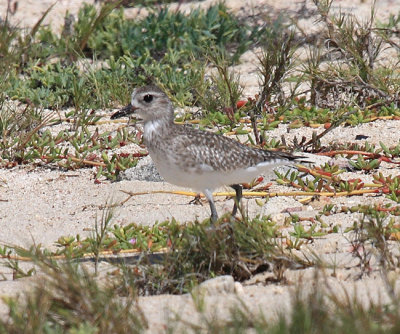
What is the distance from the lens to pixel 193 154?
5875mm

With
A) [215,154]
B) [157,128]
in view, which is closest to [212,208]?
[215,154]

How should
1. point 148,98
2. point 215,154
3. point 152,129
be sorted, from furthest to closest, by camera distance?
point 148,98, point 152,129, point 215,154

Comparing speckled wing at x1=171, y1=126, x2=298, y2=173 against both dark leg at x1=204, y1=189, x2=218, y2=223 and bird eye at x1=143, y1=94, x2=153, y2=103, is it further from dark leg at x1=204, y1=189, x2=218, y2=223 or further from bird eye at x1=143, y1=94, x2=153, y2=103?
bird eye at x1=143, y1=94, x2=153, y2=103

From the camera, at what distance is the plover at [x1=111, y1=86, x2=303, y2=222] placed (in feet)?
19.2

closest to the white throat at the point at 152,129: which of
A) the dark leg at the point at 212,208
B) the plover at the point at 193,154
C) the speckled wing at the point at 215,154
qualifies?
the plover at the point at 193,154

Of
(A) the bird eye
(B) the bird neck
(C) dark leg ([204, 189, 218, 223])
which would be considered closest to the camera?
(C) dark leg ([204, 189, 218, 223])

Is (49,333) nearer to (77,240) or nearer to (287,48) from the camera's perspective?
(77,240)

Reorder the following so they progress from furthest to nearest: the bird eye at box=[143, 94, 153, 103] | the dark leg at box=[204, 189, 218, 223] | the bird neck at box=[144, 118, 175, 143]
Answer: the bird eye at box=[143, 94, 153, 103], the bird neck at box=[144, 118, 175, 143], the dark leg at box=[204, 189, 218, 223]

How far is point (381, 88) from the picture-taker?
7.87 m

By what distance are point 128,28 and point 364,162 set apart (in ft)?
11.9

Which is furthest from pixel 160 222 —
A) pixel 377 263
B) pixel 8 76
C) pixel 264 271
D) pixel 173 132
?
pixel 8 76

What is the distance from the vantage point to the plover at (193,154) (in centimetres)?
584

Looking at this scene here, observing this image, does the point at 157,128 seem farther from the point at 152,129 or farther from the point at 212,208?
the point at 212,208

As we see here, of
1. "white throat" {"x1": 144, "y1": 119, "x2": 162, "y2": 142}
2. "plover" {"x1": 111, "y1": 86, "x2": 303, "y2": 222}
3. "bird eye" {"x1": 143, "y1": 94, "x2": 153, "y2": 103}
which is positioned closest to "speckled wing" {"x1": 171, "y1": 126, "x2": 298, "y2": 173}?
"plover" {"x1": 111, "y1": 86, "x2": 303, "y2": 222}
